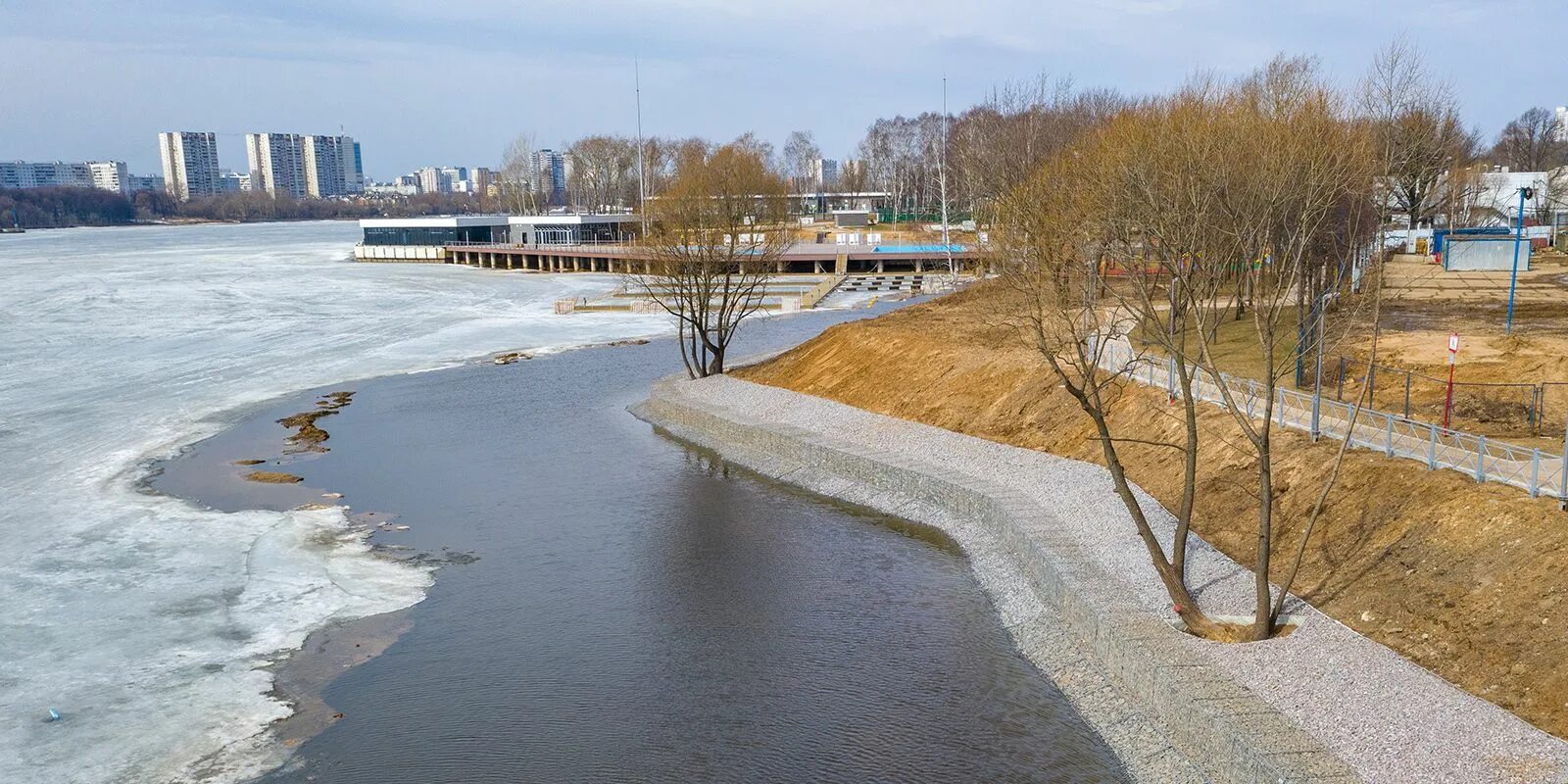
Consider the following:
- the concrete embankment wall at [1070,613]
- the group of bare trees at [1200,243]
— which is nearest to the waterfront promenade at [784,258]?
the group of bare trees at [1200,243]

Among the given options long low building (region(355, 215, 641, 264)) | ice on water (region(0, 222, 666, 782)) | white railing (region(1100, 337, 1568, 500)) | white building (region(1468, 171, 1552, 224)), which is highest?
white building (region(1468, 171, 1552, 224))

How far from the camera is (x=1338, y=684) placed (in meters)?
13.2

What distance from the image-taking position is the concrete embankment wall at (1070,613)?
12.7 meters

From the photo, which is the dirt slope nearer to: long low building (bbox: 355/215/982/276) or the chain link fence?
the chain link fence

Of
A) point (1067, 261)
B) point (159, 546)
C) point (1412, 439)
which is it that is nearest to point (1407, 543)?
point (1412, 439)

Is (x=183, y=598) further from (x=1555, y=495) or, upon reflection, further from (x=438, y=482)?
(x=1555, y=495)

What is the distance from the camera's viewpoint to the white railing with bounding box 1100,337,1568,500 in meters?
15.3

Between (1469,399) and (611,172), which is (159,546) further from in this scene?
(611,172)

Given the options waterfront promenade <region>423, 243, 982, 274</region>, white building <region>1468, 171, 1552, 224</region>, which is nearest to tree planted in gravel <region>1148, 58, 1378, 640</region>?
waterfront promenade <region>423, 243, 982, 274</region>

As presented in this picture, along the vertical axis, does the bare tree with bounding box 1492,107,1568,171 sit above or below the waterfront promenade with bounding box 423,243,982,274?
above

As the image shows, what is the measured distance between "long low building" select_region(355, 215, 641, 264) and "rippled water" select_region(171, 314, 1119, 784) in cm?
8134

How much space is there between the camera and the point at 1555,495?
14.7 metres

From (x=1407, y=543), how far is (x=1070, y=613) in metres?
4.60

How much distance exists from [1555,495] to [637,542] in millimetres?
14704
